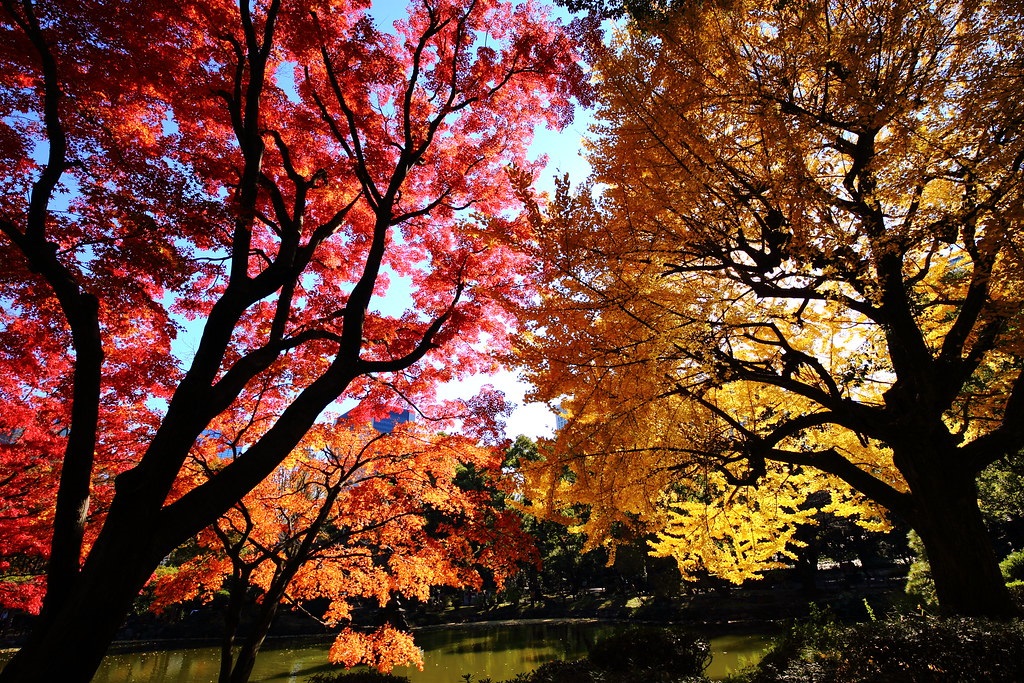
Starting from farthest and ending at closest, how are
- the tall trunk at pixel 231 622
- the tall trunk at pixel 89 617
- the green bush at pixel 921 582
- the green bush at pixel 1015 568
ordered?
the green bush at pixel 1015 568
the green bush at pixel 921 582
the tall trunk at pixel 231 622
the tall trunk at pixel 89 617

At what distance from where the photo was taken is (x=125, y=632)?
25469 millimetres

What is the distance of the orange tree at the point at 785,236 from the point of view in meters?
3.53

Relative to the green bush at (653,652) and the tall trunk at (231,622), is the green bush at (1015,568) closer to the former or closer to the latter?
the green bush at (653,652)

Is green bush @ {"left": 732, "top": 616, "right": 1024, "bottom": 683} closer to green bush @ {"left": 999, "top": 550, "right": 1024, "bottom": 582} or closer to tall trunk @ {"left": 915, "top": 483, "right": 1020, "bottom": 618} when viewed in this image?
tall trunk @ {"left": 915, "top": 483, "right": 1020, "bottom": 618}

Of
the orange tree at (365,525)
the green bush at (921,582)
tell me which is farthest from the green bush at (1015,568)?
the orange tree at (365,525)

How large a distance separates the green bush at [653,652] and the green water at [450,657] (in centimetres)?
309

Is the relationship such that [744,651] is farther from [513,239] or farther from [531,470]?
[513,239]

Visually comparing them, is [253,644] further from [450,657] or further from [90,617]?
[450,657]

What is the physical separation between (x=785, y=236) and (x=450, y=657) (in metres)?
17.5

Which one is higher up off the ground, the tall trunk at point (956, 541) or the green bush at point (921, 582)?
the tall trunk at point (956, 541)

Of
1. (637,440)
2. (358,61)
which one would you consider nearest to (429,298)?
(358,61)

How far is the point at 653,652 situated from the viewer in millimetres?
7586

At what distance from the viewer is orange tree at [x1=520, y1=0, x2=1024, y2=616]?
3533 millimetres

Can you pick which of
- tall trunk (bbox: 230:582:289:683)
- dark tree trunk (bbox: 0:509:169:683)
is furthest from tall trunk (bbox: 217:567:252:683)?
dark tree trunk (bbox: 0:509:169:683)
